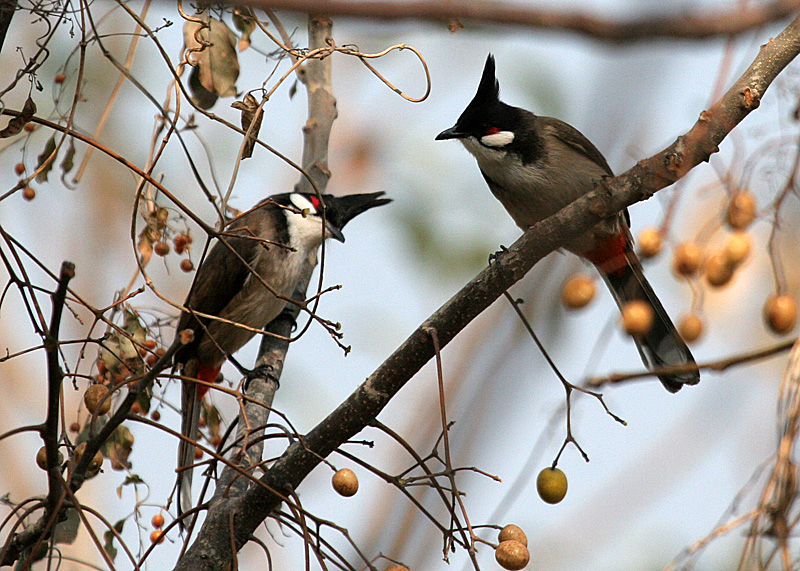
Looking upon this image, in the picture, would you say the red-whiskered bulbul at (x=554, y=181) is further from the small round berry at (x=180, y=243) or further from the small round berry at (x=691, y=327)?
the small round berry at (x=691, y=327)

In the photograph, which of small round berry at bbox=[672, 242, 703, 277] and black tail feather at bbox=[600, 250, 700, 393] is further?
black tail feather at bbox=[600, 250, 700, 393]

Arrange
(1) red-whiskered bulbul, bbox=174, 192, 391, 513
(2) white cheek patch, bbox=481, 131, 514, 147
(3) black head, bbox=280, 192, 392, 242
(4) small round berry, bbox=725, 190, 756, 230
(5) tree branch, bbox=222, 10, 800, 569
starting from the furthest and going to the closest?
1. (3) black head, bbox=280, 192, 392, 242
2. (1) red-whiskered bulbul, bbox=174, 192, 391, 513
3. (2) white cheek patch, bbox=481, 131, 514, 147
4. (5) tree branch, bbox=222, 10, 800, 569
5. (4) small round berry, bbox=725, 190, 756, 230

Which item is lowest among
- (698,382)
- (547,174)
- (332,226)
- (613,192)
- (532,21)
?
(532,21)

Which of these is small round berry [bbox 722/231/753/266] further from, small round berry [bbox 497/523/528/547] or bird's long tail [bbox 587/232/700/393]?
bird's long tail [bbox 587/232/700/393]

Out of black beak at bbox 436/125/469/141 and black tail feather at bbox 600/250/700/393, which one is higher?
black beak at bbox 436/125/469/141

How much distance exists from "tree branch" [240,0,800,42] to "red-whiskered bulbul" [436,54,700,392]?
2.85 metres

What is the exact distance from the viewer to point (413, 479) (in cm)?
167

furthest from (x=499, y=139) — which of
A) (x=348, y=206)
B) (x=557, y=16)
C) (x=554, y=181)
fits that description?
(x=557, y=16)

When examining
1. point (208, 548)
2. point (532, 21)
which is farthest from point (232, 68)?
point (532, 21)

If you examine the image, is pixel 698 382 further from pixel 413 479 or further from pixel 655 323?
pixel 413 479

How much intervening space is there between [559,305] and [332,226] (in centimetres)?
273

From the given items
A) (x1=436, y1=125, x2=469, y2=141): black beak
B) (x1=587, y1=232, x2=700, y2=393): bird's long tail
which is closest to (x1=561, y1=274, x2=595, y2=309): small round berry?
(x1=587, y1=232, x2=700, y2=393): bird's long tail

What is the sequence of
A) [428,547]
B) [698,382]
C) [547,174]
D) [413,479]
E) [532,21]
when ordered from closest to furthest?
1. [532,21]
2. [413,479]
3. [428,547]
4. [698,382]
5. [547,174]

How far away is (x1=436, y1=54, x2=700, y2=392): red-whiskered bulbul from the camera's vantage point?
11.3ft
